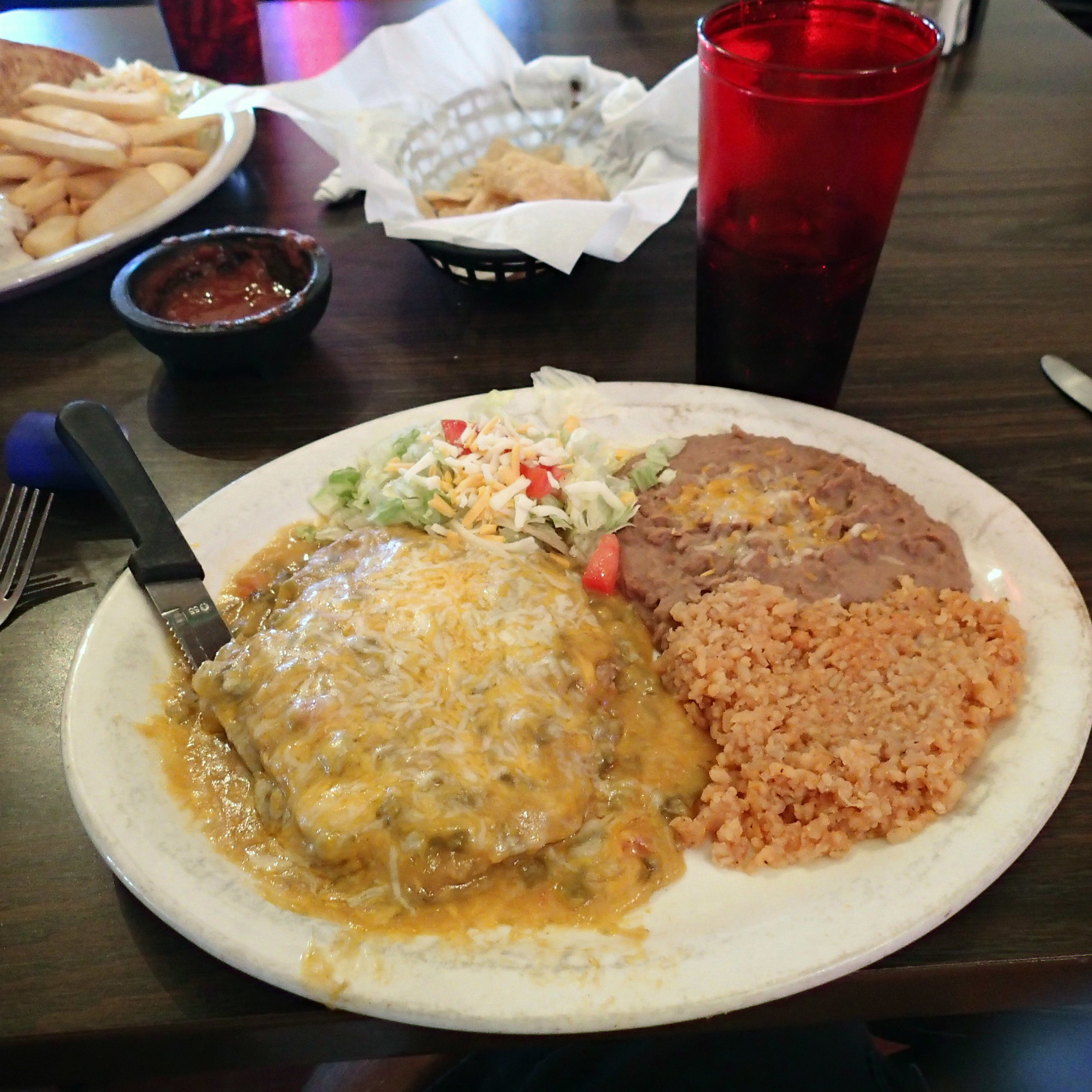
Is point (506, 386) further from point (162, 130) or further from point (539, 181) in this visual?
point (162, 130)

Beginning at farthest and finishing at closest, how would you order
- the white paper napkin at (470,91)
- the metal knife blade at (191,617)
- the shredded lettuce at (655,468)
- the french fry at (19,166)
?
the french fry at (19,166) < the white paper napkin at (470,91) < the shredded lettuce at (655,468) < the metal knife blade at (191,617)

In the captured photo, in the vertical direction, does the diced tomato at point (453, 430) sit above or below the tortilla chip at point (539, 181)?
below

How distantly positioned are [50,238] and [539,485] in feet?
4.77

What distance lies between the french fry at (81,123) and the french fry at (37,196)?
0.15 meters

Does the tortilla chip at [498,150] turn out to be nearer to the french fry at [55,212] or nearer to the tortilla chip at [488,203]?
the tortilla chip at [488,203]

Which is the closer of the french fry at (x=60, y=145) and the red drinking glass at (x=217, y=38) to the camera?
A: the french fry at (x=60, y=145)

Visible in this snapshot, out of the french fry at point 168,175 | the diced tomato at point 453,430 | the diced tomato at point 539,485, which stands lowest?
the diced tomato at point 539,485

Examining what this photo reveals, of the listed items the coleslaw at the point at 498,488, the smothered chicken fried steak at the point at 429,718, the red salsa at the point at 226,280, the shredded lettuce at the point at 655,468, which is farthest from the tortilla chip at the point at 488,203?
the smothered chicken fried steak at the point at 429,718

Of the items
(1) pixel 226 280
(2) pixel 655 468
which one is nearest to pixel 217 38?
(1) pixel 226 280

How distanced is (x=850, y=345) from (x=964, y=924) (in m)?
1.07

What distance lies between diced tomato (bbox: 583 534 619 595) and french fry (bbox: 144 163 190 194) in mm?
1627

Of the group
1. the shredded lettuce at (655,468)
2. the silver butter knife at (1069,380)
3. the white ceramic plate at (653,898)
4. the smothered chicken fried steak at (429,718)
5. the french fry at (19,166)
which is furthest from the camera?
the french fry at (19,166)

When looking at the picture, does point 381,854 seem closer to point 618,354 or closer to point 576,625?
point 576,625

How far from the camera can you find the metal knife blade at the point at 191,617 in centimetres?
134
